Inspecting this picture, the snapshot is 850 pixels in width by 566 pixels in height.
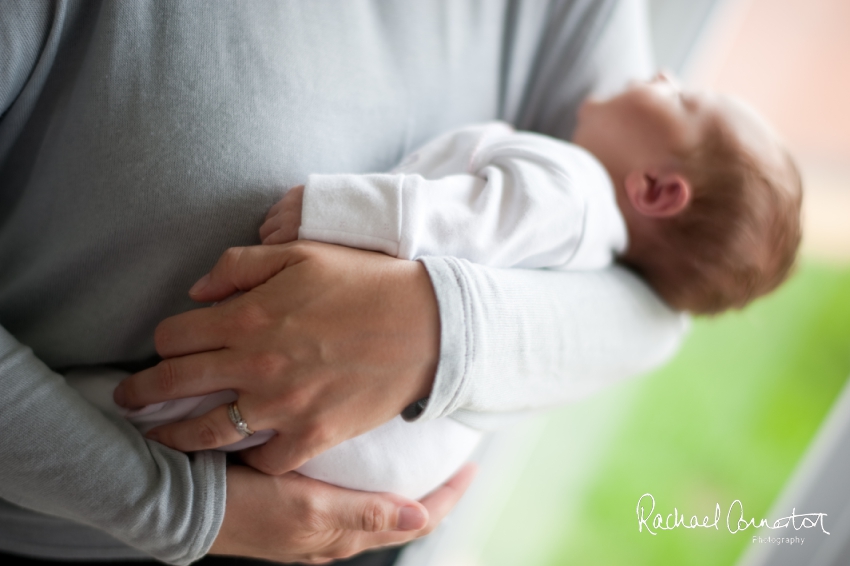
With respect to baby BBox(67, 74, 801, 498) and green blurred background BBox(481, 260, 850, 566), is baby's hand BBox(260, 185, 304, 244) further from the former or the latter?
green blurred background BBox(481, 260, 850, 566)

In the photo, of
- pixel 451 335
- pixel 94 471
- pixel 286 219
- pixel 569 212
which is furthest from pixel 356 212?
pixel 94 471

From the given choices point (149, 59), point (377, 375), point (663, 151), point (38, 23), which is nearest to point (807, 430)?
point (663, 151)

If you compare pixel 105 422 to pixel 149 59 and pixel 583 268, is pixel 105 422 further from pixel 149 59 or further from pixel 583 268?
pixel 583 268

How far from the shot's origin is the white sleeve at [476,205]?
73cm

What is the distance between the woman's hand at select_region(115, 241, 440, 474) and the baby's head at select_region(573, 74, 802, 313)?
0.56 metres

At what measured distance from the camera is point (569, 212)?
85 cm

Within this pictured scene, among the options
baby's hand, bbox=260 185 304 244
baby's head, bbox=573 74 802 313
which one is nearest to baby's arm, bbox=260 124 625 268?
baby's hand, bbox=260 185 304 244

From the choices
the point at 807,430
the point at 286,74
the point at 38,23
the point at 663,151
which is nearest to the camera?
the point at 38,23

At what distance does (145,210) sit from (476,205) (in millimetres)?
408

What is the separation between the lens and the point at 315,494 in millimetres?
759

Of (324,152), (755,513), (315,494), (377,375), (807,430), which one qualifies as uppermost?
(324,152)

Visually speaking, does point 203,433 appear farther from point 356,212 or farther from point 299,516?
point 356,212

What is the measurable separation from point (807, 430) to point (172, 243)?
5.45 ft

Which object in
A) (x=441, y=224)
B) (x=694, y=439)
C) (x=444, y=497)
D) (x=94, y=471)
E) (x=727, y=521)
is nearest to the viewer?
(x=94, y=471)
